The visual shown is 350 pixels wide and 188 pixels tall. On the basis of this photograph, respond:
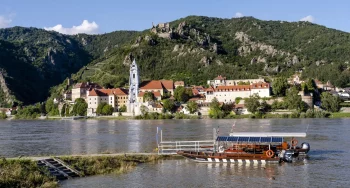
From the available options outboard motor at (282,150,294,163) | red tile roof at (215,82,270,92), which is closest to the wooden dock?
outboard motor at (282,150,294,163)

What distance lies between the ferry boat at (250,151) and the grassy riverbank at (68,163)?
10.5ft

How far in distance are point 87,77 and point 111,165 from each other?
16296 centimetres

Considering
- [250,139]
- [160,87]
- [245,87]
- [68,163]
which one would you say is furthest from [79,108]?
[68,163]

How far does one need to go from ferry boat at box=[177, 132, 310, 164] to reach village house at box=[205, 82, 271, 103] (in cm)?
8571

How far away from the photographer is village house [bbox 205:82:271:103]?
404ft

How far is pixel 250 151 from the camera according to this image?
3628 centimetres

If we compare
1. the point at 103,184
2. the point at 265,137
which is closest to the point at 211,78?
the point at 265,137

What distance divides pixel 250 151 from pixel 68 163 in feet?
47.8

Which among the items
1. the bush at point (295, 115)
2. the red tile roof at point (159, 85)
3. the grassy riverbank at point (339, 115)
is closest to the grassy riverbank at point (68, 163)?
the bush at point (295, 115)

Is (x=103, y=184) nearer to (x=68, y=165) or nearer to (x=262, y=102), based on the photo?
(x=68, y=165)

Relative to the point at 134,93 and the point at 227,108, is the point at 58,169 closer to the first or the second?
the point at 227,108

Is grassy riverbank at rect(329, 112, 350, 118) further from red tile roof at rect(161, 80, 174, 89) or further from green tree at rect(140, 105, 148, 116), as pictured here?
red tile roof at rect(161, 80, 174, 89)

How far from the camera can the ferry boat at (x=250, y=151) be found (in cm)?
3512

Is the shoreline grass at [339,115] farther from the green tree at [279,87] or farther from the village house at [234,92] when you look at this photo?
the village house at [234,92]
